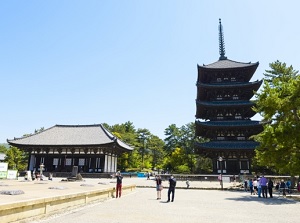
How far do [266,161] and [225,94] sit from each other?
21482 millimetres

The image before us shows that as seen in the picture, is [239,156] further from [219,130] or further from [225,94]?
[225,94]

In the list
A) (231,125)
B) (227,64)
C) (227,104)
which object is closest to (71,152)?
(231,125)

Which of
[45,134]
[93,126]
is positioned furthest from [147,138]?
[45,134]

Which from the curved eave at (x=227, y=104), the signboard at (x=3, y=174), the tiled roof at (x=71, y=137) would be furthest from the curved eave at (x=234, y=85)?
the signboard at (x=3, y=174)

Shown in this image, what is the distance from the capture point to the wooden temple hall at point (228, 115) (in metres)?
34.3

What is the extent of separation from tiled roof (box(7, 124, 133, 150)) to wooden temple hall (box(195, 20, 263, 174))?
52.1 ft

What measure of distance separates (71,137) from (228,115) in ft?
94.8

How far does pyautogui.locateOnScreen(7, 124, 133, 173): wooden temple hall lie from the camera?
4122 centimetres

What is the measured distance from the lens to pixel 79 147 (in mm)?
41562

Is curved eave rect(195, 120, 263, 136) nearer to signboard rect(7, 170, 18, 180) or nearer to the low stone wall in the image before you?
the low stone wall

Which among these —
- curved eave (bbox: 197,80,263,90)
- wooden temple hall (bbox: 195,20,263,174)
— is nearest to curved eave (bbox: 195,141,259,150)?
wooden temple hall (bbox: 195,20,263,174)

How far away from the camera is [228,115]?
37719mm

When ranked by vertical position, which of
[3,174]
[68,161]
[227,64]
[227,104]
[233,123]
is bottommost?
[3,174]

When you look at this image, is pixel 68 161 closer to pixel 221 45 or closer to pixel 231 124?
pixel 231 124
